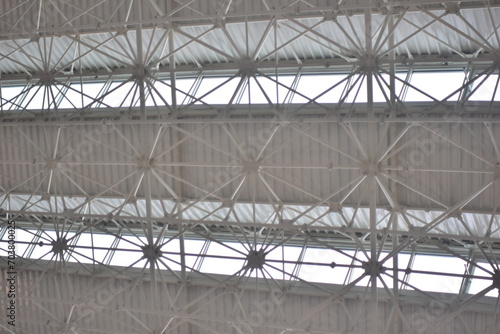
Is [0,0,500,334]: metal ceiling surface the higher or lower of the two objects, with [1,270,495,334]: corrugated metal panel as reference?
higher

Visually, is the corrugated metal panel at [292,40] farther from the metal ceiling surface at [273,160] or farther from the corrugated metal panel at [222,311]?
the corrugated metal panel at [222,311]

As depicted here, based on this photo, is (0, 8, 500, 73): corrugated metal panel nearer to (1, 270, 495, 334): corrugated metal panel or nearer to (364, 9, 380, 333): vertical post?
(364, 9, 380, 333): vertical post

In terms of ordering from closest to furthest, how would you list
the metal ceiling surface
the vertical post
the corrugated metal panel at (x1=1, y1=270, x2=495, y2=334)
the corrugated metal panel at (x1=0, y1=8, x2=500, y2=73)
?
the vertical post → the metal ceiling surface → the corrugated metal panel at (x1=0, y1=8, x2=500, y2=73) → the corrugated metal panel at (x1=1, y1=270, x2=495, y2=334)

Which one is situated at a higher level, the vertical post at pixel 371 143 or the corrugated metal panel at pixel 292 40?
the corrugated metal panel at pixel 292 40

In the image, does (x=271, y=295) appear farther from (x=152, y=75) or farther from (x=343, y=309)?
(x=152, y=75)

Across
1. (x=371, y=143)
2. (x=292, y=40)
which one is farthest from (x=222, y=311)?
(x=292, y=40)

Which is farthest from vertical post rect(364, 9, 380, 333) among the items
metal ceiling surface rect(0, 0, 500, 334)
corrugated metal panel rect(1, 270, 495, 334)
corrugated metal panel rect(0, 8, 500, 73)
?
corrugated metal panel rect(1, 270, 495, 334)

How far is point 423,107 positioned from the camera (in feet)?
49.0

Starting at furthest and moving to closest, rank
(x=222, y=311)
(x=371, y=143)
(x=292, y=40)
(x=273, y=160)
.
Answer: (x=222, y=311) < (x=273, y=160) < (x=292, y=40) < (x=371, y=143)

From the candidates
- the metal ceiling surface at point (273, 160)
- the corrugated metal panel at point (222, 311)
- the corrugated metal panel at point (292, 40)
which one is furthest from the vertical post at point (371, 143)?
the corrugated metal panel at point (222, 311)

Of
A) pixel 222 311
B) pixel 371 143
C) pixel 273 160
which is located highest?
pixel 273 160

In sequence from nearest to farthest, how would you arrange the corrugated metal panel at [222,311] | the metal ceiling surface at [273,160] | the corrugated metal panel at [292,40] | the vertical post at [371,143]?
the vertical post at [371,143] → the metal ceiling surface at [273,160] → the corrugated metal panel at [292,40] → the corrugated metal panel at [222,311]

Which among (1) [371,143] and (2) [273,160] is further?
(2) [273,160]

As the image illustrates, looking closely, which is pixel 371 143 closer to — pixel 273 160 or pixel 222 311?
pixel 273 160
